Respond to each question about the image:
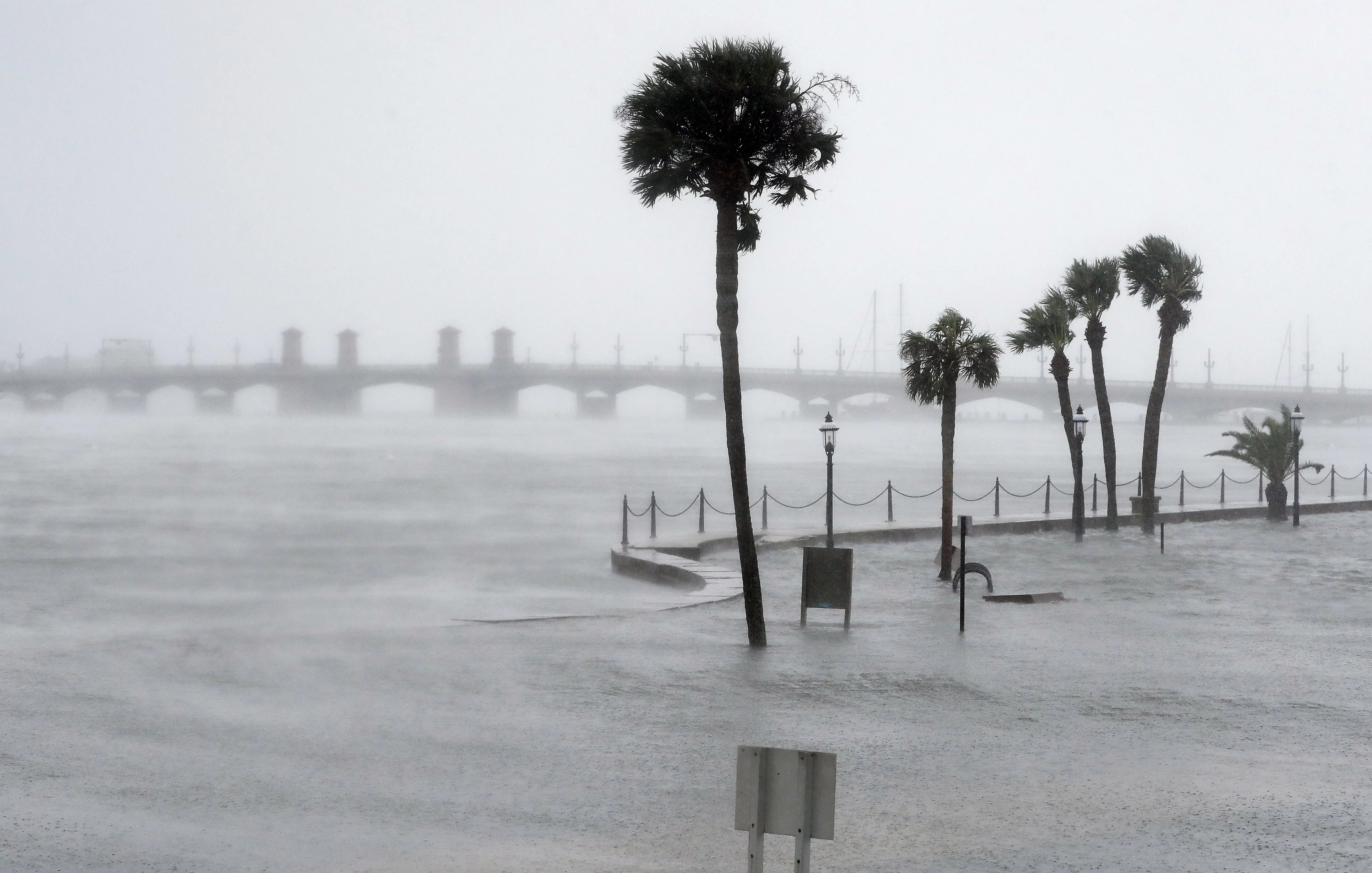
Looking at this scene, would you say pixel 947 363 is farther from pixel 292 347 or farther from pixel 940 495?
pixel 292 347

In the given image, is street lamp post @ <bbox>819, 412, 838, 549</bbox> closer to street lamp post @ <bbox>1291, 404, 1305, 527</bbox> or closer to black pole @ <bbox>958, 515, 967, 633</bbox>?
black pole @ <bbox>958, 515, 967, 633</bbox>

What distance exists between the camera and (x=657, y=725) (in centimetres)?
995

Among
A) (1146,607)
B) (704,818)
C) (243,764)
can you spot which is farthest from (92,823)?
(1146,607)

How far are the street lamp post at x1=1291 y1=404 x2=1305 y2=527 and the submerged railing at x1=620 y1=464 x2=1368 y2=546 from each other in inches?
50.4

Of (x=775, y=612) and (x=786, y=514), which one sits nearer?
(x=775, y=612)

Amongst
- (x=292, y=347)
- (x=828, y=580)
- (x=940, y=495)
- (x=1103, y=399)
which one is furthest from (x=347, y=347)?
(x=828, y=580)

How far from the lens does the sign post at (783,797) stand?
15.9 feet

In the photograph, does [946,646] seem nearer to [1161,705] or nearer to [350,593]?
[1161,705]

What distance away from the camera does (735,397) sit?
13992mm

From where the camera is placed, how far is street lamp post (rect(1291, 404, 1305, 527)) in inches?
1292

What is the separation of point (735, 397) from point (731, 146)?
104 inches

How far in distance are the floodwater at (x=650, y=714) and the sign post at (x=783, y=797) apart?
1995 mm

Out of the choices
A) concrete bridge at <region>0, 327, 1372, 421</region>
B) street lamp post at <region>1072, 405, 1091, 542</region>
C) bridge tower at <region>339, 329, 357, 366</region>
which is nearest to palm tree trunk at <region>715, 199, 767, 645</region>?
street lamp post at <region>1072, 405, 1091, 542</region>

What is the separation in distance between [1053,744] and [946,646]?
15.0ft
